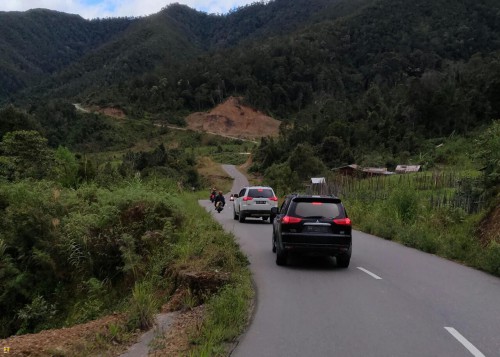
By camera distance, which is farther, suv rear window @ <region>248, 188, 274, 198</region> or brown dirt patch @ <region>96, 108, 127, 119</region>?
brown dirt patch @ <region>96, 108, 127, 119</region>

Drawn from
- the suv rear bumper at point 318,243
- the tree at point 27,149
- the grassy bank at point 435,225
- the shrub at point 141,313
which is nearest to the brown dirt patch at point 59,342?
the shrub at point 141,313

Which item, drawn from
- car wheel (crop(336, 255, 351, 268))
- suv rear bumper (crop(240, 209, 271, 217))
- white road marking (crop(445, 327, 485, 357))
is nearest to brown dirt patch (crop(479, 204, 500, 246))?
car wheel (crop(336, 255, 351, 268))

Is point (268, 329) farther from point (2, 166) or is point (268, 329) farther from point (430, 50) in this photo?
point (430, 50)

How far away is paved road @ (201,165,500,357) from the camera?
6.84 metres

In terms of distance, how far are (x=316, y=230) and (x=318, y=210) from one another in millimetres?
537

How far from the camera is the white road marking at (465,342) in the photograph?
21.7 feet

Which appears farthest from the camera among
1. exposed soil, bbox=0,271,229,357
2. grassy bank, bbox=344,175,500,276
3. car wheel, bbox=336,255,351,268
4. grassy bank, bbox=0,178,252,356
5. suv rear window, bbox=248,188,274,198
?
suv rear window, bbox=248,188,274,198

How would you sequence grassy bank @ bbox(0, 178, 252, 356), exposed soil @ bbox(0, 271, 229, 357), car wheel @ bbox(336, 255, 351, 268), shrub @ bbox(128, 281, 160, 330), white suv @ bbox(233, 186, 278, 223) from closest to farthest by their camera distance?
exposed soil @ bbox(0, 271, 229, 357) → shrub @ bbox(128, 281, 160, 330) → grassy bank @ bbox(0, 178, 252, 356) → car wheel @ bbox(336, 255, 351, 268) → white suv @ bbox(233, 186, 278, 223)

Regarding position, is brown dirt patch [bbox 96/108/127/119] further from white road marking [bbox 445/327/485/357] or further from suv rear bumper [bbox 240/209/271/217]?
white road marking [bbox 445/327/485/357]

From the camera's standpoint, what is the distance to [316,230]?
41.8ft

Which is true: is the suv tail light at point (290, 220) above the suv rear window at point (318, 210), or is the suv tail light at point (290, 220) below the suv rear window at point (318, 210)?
below

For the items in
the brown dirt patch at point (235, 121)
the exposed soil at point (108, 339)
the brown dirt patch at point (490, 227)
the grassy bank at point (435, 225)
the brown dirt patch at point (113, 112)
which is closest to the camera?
the exposed soil at point (108, 339)

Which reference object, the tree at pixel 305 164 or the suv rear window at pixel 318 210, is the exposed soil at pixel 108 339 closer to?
the suv rear window at pixel 318 210

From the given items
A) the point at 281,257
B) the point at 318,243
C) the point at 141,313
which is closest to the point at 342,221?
the point at 318,243
